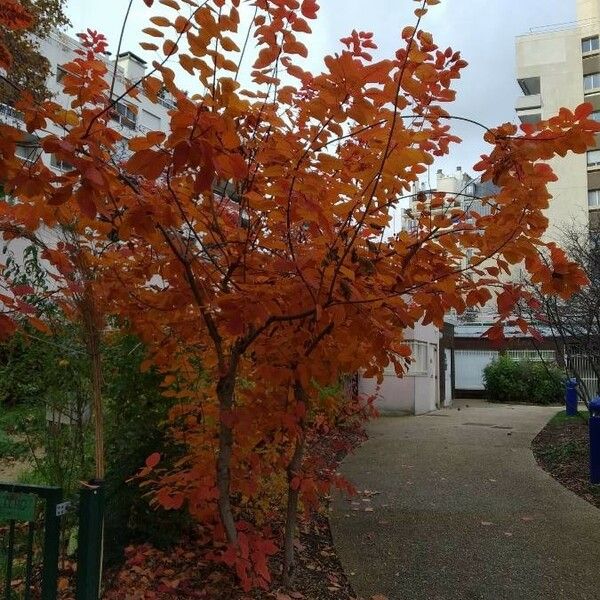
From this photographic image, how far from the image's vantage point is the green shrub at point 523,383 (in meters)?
21.3

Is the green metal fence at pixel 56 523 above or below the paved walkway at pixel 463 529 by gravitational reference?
above

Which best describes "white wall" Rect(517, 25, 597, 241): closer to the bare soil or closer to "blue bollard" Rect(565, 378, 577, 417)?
"blue bollard" Rect(565, 378, 577, 417)

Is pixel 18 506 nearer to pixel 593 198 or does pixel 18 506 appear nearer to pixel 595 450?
pixel 595 450

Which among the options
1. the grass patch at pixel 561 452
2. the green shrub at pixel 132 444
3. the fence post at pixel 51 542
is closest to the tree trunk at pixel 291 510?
the green shrub at pixel 132 444

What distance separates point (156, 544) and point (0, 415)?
5.08 ft

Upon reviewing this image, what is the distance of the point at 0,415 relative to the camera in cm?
445

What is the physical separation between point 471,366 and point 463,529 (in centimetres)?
2074

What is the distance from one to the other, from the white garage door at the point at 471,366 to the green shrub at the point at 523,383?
1876 mm

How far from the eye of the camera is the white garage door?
81.4 ft

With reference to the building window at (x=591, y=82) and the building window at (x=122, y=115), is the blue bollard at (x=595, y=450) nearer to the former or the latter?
the building window at (x=122, y=115)

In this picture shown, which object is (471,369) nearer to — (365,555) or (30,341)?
(365,555)

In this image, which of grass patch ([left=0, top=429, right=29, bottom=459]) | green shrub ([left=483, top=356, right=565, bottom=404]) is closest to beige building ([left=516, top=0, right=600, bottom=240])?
green shrub ([left=483, top=356, right=565, bottom=404])

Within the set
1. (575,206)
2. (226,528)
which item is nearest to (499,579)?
(226,528)

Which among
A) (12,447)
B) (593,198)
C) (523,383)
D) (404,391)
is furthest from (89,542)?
(593,198)
